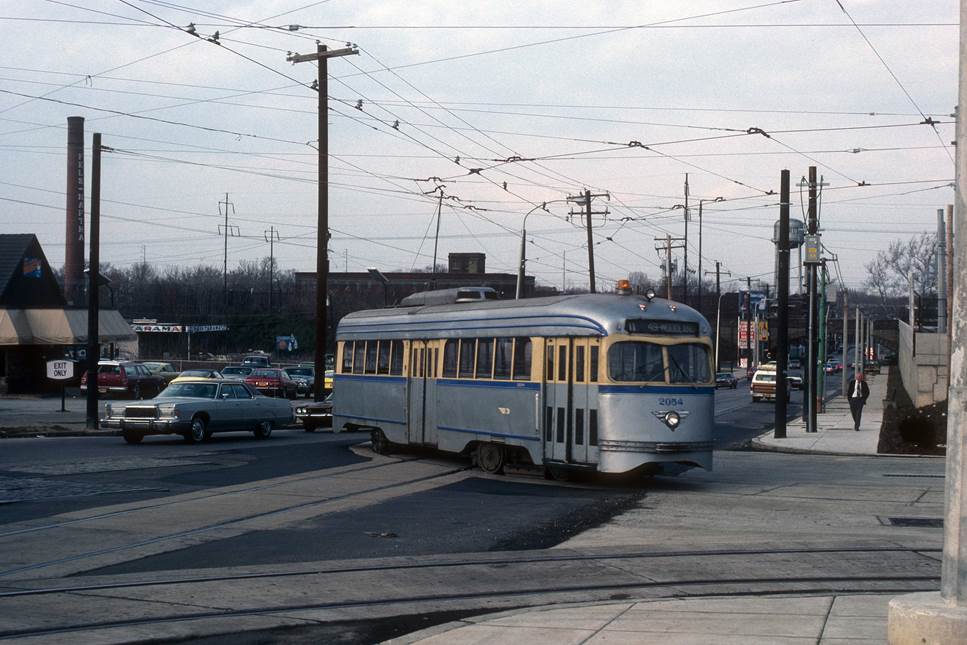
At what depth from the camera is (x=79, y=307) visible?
5428 centimetres

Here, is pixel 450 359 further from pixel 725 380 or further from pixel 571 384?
pixel 725 380

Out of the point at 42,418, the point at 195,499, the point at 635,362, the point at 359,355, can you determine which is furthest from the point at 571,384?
the point at 42,418

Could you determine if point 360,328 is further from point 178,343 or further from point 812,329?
point 178,343

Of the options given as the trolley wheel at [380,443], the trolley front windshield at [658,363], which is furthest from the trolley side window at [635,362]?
the trolley wheel at [380,443]

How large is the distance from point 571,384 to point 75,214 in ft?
179

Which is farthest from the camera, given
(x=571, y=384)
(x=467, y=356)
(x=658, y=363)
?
(x=467, y=356)

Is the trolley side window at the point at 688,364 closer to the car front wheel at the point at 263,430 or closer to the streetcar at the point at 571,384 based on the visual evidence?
the streetcar at the point at 571,384

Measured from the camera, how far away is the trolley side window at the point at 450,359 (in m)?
21.5

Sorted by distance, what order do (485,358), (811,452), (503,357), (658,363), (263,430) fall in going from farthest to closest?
1. (263,430)
2. (811,452)
3. (485,358)
4. (503,357)
5. (658,363)

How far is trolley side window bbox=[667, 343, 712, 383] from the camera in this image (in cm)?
1828

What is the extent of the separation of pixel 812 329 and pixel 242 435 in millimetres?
17976

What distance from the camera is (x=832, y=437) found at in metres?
33.2

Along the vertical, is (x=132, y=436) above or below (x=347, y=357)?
below

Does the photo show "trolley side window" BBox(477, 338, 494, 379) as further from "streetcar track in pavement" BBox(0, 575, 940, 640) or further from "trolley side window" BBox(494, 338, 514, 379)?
"streetcar track in pavement" BBox(0, 575, 940, 640)
